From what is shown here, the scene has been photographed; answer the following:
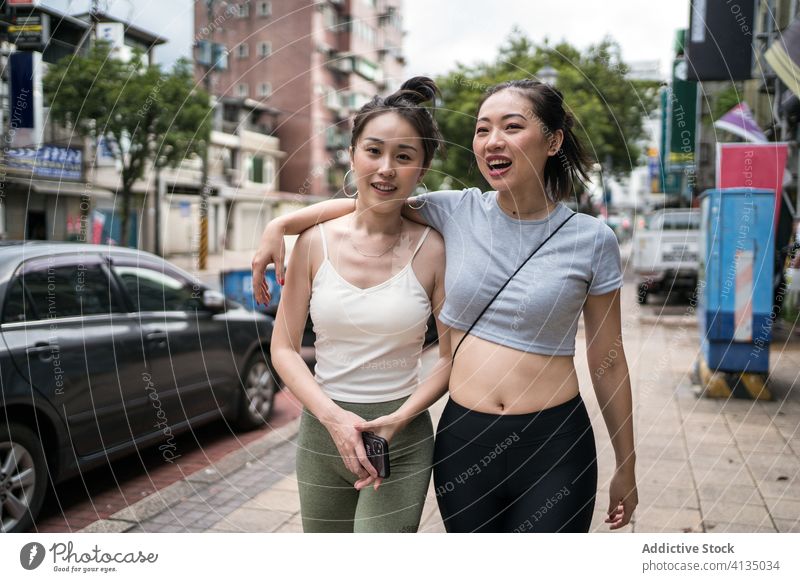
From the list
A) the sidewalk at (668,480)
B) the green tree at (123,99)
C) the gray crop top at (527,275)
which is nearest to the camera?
the gray crop top at (527,275)

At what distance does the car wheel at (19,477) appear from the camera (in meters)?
3.53

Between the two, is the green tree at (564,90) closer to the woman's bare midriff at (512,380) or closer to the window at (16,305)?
the woman's bare midriff at (512,380)

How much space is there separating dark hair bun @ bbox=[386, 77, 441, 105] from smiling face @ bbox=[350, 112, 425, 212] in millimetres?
69

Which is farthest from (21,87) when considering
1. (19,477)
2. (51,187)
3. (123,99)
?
(51,187)

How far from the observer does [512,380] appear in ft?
6.72

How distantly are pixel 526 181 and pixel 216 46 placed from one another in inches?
107

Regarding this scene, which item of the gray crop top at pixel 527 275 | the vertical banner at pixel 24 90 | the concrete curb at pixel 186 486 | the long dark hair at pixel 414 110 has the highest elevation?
the vertical banner at pixel 24 90

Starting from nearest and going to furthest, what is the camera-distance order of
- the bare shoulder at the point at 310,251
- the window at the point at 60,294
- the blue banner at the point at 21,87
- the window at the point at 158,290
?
1. the bare shoulder at the point at 310,251
2. the blue banner at the point at 21,87
3. the window at the point at 60,294
4. the window at the point at 158,290

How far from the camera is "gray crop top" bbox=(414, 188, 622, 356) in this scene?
6.48 feet

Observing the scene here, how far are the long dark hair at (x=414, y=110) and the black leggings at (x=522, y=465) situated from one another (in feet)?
2.45

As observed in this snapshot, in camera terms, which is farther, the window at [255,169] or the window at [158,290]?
the window at [158,290]

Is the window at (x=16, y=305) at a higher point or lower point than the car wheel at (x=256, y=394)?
higher

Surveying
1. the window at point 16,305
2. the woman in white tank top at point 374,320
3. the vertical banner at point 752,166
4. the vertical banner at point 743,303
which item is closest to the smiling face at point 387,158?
the woman in white tank top at point 374,320
